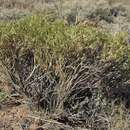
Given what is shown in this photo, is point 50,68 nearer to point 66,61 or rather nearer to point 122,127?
point 66,61

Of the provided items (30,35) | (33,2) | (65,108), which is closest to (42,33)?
(30,35)

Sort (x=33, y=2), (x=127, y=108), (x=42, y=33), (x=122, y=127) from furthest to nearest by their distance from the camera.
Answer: (x=33, y=2) → (x=127, y=108) → (x=42, y=33) → (x=122, y=127)

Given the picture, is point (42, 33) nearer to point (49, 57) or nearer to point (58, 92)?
point (49, 57)

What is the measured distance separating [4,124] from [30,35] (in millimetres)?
1133

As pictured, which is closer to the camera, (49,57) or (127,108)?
(49,57)

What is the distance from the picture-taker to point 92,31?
18.6ft

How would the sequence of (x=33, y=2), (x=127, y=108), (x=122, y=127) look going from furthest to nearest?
1. (x=33, y=2)
2. (x=127, y=108)
3. (x=122, y=127)

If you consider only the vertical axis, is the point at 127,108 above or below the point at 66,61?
below

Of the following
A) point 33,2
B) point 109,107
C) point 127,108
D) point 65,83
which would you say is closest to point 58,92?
point 65,83

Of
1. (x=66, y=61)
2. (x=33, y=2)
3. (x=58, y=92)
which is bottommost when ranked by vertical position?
(x=33, y=2)

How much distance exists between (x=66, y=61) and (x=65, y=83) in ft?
0.86

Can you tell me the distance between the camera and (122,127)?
537 centimetres

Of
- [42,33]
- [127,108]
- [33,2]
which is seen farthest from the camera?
[33,2]

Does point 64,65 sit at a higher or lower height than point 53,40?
lower
